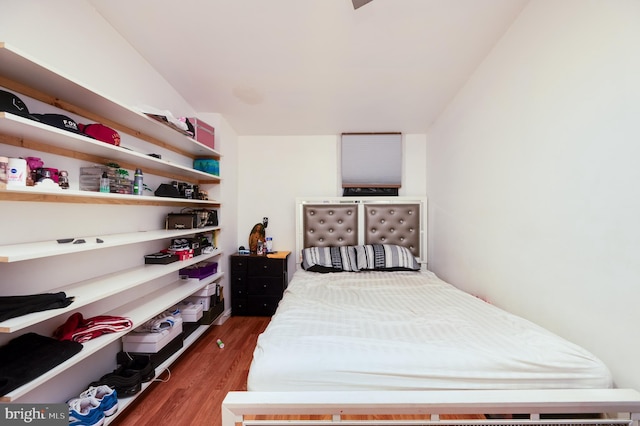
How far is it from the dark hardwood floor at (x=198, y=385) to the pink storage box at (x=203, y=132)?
1993 mm

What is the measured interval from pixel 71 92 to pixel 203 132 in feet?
4.17

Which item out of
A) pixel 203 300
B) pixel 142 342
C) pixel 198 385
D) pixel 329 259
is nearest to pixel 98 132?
pixel 142 342

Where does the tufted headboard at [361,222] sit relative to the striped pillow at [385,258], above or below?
above

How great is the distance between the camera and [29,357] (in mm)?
1126

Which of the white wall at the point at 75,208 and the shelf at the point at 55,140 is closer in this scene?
the shelf at the point at 55,140

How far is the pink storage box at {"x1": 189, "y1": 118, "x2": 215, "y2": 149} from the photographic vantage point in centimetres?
245

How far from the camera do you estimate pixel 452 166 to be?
2525 mm

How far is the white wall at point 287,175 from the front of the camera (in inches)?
130

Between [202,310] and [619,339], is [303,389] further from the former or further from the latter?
[202,310]

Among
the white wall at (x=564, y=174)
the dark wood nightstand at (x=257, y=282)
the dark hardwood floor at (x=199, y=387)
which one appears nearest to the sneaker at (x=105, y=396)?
the dark hardwood floor at (x=199, y=387)

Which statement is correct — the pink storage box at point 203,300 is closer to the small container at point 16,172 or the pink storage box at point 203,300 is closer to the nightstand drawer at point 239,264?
the nightstand drawer at point 239,264

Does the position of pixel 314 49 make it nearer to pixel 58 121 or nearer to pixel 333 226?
pixel 58 121

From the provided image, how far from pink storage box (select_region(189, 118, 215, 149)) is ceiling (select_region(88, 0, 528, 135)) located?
0.82 ft

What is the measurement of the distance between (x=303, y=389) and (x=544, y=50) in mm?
2161
